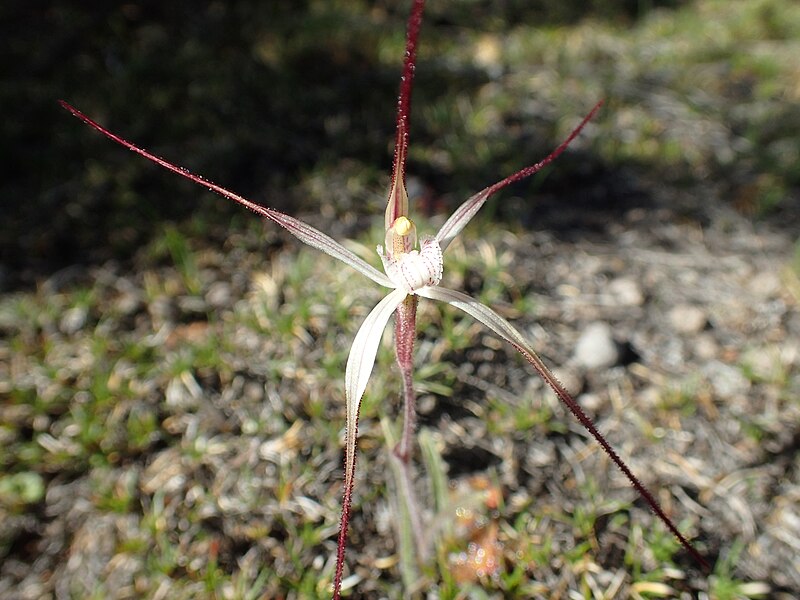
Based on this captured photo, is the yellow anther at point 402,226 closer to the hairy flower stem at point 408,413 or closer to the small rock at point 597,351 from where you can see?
the hairy flower stem at point 408,413

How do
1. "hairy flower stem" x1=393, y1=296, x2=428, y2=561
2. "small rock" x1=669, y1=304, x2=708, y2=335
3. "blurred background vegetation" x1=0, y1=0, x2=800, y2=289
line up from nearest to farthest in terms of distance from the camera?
"hairy flower stem" x1=393, y1=296, x2=428, y2=561
"small rock" x1=669, y1=304, x2=708, y2=335
"blurred background vegetation" x1=0, y1=0, x2=800, y2=289

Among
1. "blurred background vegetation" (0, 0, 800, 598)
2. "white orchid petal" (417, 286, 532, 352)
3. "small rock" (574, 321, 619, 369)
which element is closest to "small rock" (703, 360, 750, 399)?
Result: "blurred background vegetation" (0, 0, 800, 598)

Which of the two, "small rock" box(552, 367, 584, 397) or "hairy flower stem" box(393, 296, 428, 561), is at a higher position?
"hairy flower stem" box(393, 296, 428, 561)

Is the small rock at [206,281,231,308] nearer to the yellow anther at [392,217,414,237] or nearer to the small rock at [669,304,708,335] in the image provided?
the yellow anther at [392,217,414,237]

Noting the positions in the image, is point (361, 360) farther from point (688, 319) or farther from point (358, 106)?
point (358, 106)

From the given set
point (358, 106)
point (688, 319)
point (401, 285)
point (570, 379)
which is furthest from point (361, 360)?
point (358, 106)

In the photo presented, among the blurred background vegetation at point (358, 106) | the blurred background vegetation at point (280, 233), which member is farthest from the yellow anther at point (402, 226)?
the blurred background vegetation at point (358, 106)

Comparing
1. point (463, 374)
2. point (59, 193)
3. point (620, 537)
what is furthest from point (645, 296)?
point (59, 193)

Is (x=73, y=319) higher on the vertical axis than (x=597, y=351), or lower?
lower
